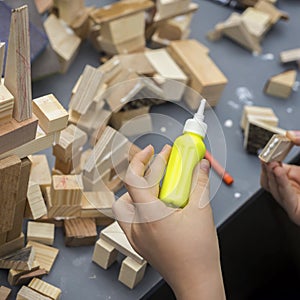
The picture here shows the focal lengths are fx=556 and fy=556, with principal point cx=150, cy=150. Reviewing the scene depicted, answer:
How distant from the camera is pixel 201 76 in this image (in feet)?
3.00

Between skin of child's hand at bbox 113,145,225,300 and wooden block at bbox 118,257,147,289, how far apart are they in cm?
7

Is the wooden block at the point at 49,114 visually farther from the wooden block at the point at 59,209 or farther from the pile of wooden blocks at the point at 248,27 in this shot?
the pile of wooden blocks at the point at 248,27

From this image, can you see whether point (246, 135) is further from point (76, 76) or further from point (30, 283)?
point (30, 283)

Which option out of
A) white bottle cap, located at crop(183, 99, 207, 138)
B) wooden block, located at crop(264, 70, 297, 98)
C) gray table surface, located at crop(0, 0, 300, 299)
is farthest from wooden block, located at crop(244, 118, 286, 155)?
white bottle cap, located at crop(183, 99, 207, 138)

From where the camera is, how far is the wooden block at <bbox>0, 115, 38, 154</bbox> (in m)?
0.55

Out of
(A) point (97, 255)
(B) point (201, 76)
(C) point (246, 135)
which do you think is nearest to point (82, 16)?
(B) point (201, 76)

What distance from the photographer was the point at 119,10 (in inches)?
37.5

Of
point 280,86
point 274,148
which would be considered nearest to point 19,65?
point 274,148

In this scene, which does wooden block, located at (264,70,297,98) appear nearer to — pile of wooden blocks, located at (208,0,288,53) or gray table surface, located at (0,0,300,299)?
gray table surface, located at (0,0,300,299)

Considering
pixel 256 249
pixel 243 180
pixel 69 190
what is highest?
pixel 69 190

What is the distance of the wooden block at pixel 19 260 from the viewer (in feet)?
2.16

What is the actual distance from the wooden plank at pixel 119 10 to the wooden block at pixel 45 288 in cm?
46

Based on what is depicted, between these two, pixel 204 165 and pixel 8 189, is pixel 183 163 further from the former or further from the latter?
pixel 8 189

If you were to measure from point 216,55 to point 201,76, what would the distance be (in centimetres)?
16
